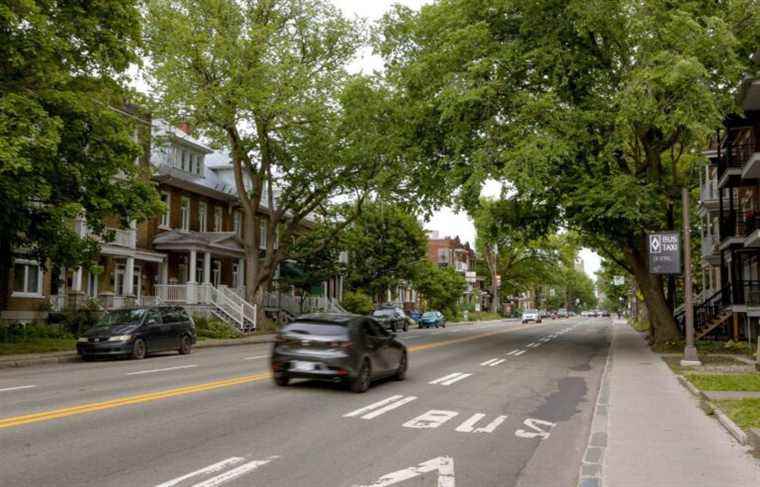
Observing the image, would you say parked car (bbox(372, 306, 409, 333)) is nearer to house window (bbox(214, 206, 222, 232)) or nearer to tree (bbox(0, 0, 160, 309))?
house window (bbox(214, 206, 222, 232))

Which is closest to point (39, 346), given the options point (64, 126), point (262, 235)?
point (64, 126)

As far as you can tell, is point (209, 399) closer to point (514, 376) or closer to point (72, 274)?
point (514, 376)

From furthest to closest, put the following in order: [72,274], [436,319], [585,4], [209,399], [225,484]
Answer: [436,319] → [72,274] → [585,4] → [209,399] → [225,484]

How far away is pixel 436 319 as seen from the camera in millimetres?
53562

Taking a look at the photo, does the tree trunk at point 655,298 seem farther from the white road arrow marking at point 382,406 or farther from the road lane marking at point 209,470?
the road lane marking at point 209,470

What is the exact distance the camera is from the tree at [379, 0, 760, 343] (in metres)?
21.3

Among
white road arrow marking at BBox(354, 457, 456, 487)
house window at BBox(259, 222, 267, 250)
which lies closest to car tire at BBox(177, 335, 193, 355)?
white road arrow marking at BBox(354, 457, 456, 487)

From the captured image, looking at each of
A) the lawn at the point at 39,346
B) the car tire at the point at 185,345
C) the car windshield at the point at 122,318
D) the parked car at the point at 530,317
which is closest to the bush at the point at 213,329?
the lawn at the point at 39,346

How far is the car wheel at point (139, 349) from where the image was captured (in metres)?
20.4

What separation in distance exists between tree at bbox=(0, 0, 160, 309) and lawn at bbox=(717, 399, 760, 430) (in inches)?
602

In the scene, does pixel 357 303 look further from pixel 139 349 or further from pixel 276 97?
pixel 139 349

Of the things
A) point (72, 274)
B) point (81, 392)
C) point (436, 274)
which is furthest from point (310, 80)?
point (436, 274)

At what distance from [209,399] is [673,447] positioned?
23.0 feet

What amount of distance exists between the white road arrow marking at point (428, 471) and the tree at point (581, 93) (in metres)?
15.1
